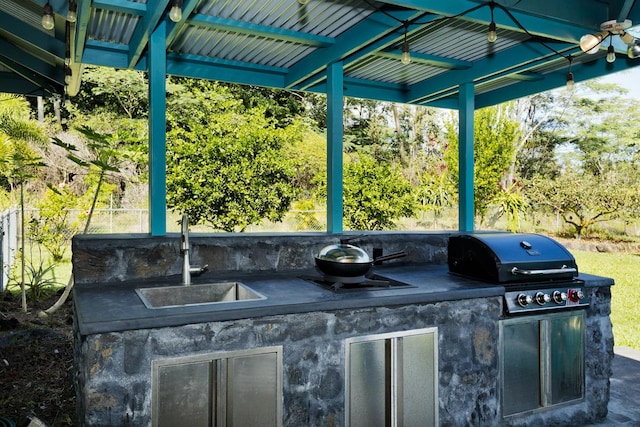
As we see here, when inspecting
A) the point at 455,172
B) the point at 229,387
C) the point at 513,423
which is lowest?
the point at 513,423

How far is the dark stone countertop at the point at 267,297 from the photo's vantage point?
1.94m

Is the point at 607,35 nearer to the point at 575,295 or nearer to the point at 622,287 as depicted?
the point at 575,295

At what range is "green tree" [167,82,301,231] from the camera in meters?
7.79

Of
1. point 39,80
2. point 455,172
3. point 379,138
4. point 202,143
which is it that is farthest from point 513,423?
point 379,138

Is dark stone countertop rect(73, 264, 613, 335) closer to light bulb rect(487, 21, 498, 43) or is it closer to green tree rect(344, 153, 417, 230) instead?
light bulb rect(487, 21, 498, 43)

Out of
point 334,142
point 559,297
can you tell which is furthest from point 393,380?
point 334,142

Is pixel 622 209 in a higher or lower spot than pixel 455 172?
lower

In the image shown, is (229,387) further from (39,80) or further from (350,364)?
(39,80)

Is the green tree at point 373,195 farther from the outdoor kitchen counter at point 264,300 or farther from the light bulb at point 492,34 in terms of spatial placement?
the light bulb at point 492,34

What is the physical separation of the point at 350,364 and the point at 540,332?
1196 mm

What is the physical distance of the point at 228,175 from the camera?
7848 mm

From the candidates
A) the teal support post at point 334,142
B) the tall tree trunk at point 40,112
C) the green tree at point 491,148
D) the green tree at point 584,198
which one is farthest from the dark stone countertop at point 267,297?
the tall tree trunk at point 40,112

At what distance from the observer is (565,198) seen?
11203mm

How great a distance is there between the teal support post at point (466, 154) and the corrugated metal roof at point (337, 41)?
5.8 inches
